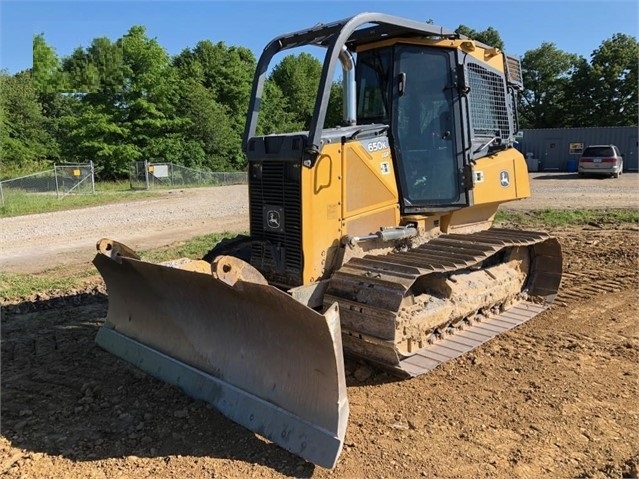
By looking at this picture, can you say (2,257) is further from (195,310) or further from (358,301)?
(358,301)

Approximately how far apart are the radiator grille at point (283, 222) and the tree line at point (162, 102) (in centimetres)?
3134


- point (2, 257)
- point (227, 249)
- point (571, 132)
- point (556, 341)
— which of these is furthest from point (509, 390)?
point (571, 132)

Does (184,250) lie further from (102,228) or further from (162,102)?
(162,102)

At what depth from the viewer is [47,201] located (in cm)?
1941

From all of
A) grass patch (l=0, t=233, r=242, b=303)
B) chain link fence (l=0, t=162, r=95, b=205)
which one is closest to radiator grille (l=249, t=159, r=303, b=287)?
grass patch (l=0, t=233, r=242, b=303)

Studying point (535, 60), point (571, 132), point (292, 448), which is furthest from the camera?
point (535, 60)

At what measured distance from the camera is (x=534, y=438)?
3.46 m

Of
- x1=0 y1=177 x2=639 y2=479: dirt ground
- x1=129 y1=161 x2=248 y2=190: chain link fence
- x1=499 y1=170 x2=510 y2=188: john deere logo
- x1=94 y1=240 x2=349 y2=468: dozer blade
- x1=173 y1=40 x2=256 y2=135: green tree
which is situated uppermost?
x1=173 y1=40 x2=256 y2=135: green tree

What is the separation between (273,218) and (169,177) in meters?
25.6

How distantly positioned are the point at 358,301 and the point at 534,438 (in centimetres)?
151

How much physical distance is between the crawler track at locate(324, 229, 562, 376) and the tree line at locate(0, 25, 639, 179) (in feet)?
104

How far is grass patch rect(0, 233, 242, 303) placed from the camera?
22.9 feet

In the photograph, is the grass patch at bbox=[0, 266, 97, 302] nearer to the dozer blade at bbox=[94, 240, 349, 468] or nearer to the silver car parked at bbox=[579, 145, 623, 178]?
the dozer blade at bbox=[94, 240, 349, 468]

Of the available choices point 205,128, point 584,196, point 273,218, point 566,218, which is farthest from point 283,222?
point 205,128
